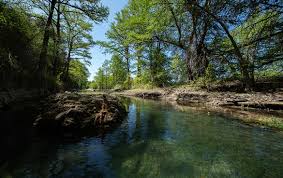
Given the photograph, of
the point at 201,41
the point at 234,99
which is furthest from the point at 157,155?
the point at 201,41

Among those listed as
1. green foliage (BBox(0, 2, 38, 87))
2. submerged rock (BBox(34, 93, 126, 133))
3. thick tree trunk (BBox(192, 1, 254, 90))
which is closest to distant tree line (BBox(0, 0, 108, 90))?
green foliage (BBox(0, 2, 38, 87))

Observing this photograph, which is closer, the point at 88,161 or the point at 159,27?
the point at 88,161

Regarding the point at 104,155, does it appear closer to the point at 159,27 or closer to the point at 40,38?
the point at 40,38

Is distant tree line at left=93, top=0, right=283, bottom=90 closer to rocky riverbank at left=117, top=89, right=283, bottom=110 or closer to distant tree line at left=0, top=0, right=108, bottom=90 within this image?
rocky riverbank at left=117, top=89, right=283, bottom=110

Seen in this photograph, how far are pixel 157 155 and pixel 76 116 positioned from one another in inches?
142

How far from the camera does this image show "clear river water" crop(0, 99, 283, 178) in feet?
14.8

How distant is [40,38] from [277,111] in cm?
1514

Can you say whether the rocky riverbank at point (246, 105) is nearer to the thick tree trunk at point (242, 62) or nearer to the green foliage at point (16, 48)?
the thick tree trunk at point (242, 62)

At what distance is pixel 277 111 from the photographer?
11.2 m

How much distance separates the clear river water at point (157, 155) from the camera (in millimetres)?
4512

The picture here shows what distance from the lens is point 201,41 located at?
57.7ft

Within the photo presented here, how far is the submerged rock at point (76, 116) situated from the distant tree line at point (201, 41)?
5146mm

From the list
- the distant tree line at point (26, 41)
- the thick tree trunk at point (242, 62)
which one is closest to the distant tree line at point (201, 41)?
the thick tree trunk at point (242, 62)

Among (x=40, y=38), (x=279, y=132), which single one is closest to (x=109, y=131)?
(x=279, y=132)
